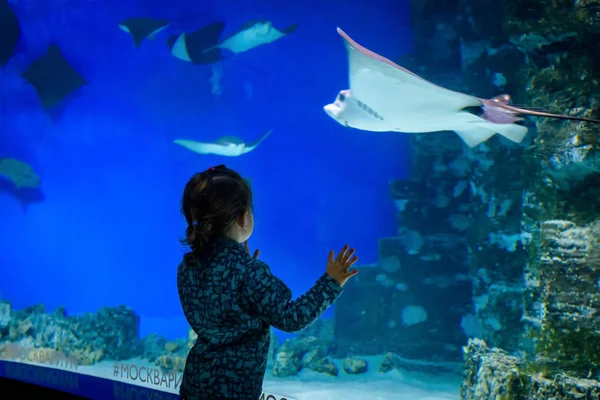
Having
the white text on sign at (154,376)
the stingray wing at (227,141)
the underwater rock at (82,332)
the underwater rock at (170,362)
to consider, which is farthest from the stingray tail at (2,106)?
the white text on sign at (154,376)

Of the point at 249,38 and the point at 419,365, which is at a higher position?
the point at 249,38

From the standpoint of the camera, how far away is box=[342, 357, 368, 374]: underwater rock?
484 cm

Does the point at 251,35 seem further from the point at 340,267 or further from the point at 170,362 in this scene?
the point at 340,267

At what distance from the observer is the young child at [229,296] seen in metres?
1.16

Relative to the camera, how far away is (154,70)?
7.50 metres

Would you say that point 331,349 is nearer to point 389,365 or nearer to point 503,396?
point 389,365

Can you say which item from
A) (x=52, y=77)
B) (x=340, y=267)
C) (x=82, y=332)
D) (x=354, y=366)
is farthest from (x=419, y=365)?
(x=52, y=77)

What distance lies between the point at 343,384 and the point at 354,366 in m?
0.66

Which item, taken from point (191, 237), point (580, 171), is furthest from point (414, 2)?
point (191, 237)

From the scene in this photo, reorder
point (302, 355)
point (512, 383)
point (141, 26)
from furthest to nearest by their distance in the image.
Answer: point (141, 26)
point (302, 355)
point (512, 383)

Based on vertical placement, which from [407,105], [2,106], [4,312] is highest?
[2,106]

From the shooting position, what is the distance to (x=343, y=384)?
423cm

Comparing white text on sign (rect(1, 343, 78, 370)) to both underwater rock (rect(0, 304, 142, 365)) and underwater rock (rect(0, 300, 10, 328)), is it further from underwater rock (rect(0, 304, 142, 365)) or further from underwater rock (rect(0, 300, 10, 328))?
underwater rock (rect(0, 300, 10, 328))

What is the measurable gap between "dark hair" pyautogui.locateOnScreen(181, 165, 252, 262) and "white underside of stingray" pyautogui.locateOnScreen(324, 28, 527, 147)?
1.12 metres
